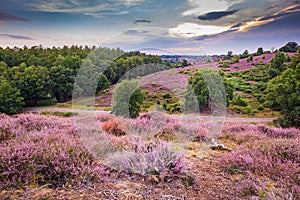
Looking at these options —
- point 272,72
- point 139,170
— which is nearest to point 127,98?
point 139,170

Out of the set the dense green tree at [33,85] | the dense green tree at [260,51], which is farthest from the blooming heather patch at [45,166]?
the dense green tree at [260,51]

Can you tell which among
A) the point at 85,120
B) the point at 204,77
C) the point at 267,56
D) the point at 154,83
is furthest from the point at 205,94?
the point at 267,56

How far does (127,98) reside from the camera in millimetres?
6191

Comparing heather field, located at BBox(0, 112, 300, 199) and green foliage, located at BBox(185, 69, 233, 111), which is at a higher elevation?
green foliage, located at BBox(185, 69, 233, 111)

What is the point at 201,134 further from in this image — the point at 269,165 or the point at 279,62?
the point at 279,62

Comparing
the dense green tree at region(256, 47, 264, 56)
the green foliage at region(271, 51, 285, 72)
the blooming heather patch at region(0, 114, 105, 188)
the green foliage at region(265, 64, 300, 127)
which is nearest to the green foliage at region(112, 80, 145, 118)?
the blooming heather patch at region(0, 114, 105, 188)

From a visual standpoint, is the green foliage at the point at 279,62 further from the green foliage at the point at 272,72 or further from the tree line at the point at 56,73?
the tree line at the point at 56,73

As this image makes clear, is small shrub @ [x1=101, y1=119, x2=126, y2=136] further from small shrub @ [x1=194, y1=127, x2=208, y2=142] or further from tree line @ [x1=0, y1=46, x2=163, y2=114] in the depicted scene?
small shrub @ [x1=194, y1=127, x2=208, y2=142]

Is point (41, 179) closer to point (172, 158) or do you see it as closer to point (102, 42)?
point (172, 158)

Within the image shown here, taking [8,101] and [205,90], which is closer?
[205,90]

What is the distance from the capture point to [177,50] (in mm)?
4832

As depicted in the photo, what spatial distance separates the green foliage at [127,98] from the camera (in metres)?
5.72

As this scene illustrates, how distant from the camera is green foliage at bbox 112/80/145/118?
18.8 ft

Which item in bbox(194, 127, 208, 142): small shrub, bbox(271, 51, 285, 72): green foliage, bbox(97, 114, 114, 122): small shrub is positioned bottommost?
bbox(194, 127, 208, 142): small shrub
